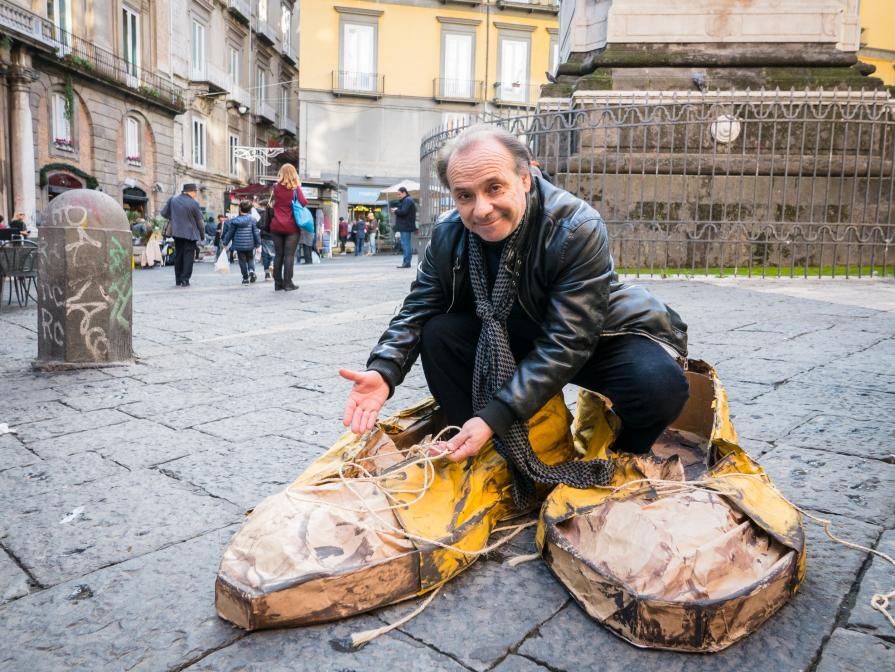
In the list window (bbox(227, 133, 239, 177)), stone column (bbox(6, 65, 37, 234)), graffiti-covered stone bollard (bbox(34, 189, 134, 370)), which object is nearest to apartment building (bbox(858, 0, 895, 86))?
Result: window (bbox(227, 133, 239, 177))

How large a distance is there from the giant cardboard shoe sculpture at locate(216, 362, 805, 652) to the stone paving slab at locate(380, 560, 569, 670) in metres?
0.05

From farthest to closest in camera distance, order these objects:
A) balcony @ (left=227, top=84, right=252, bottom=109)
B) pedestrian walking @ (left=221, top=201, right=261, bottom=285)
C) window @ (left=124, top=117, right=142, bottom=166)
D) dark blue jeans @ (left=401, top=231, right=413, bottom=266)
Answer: balcony @ (left=227, top=84, right=252, bottom=109) → window @ (left=124, top=117, right=142, bottom=166) → dark blue jeans @ (left=401, top=231, right=413, bottom=266) → pedestrian walking @ (left=221, top=201, right=261, bottom=285)

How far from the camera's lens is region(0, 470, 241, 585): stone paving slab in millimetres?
2031

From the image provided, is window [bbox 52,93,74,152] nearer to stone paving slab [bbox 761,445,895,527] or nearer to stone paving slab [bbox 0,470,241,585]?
stone paving slab [bbox 0,470,241,585]

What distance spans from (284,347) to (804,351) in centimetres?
355

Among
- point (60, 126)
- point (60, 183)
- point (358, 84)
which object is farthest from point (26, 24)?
point (358, 84)

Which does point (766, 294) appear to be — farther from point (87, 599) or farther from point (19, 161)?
point (19, 161)

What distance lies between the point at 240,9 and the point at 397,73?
834 centimetres

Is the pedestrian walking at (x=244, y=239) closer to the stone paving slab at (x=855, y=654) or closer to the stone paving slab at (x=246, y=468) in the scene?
the stone paving slab at (x=246, y=468)

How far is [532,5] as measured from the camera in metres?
32.4

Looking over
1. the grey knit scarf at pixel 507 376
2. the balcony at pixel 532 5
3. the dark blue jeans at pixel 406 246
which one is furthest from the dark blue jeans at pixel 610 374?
the balcony at pixel 532 5

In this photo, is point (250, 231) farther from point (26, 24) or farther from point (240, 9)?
point (240, 9)

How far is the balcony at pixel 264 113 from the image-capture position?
37062mm

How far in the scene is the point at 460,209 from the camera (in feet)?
7.26
